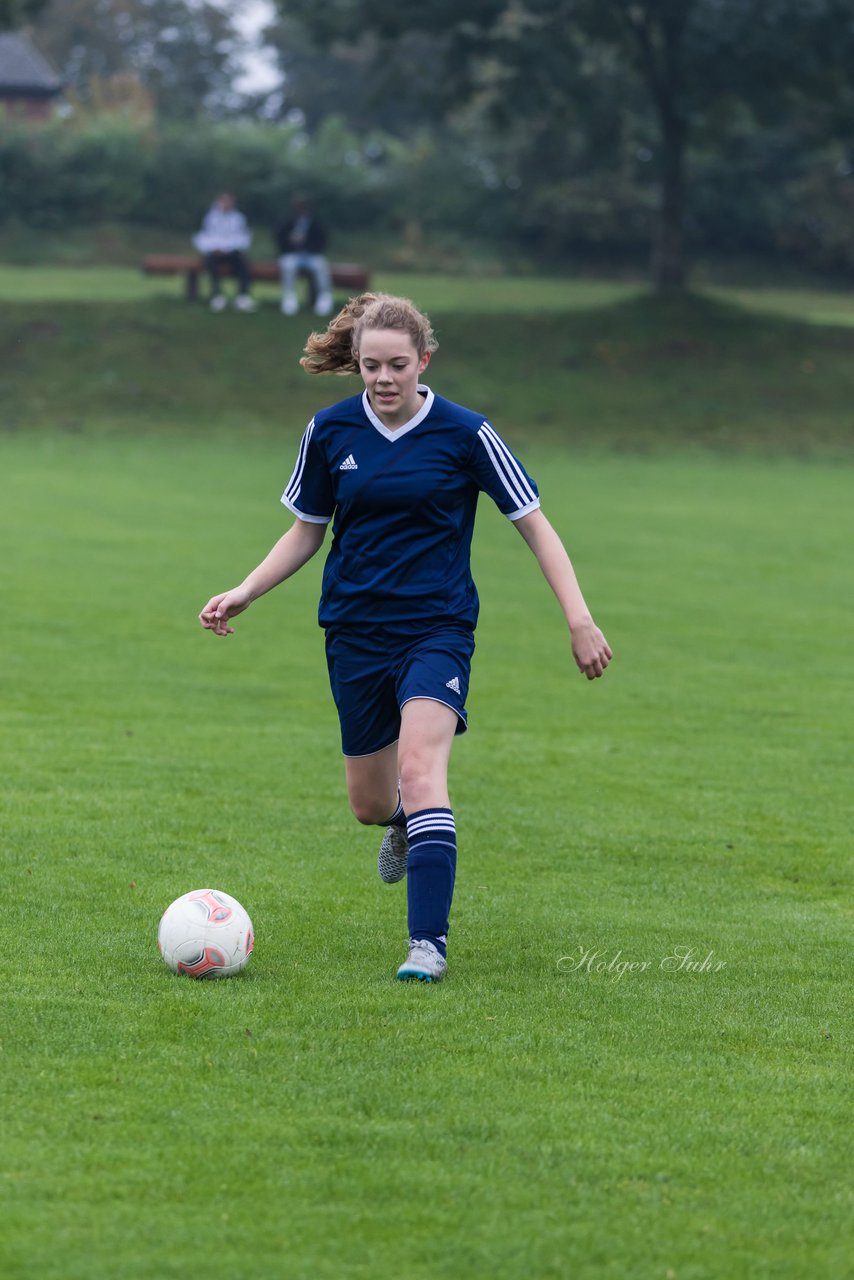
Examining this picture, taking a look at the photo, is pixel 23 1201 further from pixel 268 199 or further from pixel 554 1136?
pixel 268 199

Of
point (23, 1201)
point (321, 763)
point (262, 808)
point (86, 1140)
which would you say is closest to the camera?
point (23, 1201)

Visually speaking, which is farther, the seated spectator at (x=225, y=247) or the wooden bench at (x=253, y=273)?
the wooden bench at (x=253, y=273)

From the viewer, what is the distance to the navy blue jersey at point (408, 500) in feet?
20.3

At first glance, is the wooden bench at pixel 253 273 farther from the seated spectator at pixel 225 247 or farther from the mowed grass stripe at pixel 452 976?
the mowed grass stripe at pixel 452 976

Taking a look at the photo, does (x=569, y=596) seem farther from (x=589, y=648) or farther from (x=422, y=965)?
(x=422, y=965)

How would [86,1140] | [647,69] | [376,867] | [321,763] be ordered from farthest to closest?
1. [647,69]
2. [321,763]
3. [376,867]
4. [86,1140]

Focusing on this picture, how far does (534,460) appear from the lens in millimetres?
28891

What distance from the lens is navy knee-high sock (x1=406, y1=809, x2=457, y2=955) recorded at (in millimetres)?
5910

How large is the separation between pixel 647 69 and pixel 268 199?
60.4 ft

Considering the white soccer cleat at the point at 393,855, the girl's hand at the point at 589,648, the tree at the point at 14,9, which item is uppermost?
the tree at the point at 14,9

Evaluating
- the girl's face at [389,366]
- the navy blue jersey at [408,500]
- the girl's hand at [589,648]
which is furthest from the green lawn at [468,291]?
the girl's hand at [589,648]

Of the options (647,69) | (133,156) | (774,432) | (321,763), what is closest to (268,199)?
(133,156)

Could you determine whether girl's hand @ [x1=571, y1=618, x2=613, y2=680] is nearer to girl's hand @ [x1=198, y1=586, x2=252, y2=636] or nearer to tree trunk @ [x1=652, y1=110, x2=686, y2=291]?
girl's hand @ [x1=198, y1=586, x2=252, y2=636]

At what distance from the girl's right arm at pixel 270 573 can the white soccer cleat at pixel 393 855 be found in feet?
3.48
